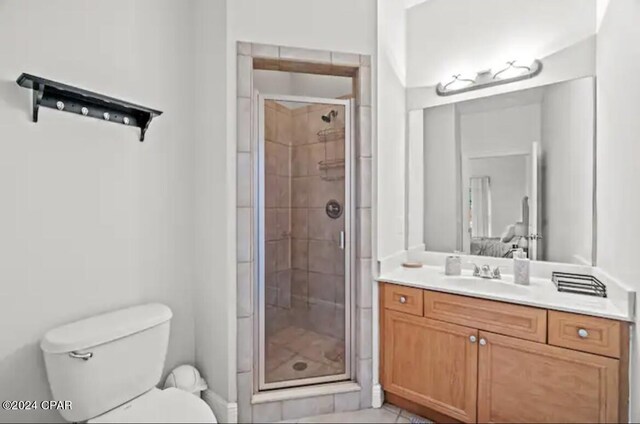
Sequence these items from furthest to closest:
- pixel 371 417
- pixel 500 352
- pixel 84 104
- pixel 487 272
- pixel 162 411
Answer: pixel 487 272
pixel 371 417
pixel 500 352
pixel 84 104
pixel 162 411

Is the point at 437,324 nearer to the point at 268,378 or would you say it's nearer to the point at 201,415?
the point at 268,378

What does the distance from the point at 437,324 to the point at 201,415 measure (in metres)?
1.21

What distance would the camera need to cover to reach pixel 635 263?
4.30 ft

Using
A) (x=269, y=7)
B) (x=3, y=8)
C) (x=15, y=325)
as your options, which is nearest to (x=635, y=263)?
(x=269, y=7)

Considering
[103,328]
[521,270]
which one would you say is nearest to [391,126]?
[521,270]

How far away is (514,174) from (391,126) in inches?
31.7

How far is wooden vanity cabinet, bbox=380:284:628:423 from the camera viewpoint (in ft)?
4.56

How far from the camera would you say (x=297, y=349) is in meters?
2.22

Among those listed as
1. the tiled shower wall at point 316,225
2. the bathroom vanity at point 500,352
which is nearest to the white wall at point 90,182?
the tiled shower wall at point 316,225

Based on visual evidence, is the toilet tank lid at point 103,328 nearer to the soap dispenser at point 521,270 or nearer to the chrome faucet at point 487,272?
the chrome faucet at point 487,272

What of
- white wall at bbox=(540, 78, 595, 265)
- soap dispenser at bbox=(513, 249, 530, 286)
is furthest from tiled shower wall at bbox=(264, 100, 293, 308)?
white wall at bbox=(540, 78, 595, 265)

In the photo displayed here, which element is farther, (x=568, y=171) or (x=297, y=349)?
(x=297, y=349)

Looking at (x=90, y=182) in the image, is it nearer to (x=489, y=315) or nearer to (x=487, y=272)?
(x=489, y=315)

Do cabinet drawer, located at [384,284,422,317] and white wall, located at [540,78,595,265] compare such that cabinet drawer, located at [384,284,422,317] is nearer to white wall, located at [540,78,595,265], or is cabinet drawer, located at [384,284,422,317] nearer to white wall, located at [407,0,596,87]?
white wall, located at [540,78,595,265]
